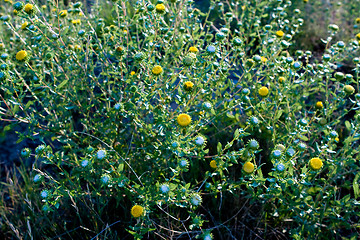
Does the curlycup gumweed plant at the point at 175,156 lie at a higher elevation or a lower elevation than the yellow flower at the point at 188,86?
lower

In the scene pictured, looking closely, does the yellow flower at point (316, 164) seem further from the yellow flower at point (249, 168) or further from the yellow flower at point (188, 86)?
the yellow flower at point (188, 86)

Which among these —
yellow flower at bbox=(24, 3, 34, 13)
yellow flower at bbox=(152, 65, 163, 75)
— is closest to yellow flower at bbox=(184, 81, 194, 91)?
yellow flower at bbox=(152, 65, 163, 75)

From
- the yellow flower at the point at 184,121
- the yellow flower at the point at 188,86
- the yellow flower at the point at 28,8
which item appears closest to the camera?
the yellow flower at the point at 184,121

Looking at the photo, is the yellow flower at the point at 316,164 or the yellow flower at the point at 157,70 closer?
the yellow flower at the point at 316,164

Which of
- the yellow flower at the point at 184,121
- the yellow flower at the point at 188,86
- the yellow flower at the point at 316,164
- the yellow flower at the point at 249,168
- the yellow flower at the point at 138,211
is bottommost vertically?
the yellow flower at the point at 138,211

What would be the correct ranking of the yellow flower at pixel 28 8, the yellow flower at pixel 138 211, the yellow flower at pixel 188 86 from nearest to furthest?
the yellow flower at pixel 138 211 → the yellow flower at pixel 188 86 → the yellow flower at pixel 28 8

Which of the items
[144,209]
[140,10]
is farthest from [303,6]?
[144,209]

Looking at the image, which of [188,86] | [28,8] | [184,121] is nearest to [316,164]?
[184,121]

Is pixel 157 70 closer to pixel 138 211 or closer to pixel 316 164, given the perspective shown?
pixel 138 211

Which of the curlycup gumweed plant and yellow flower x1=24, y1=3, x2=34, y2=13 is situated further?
yellow flower x1=24, y1=3, x2=34, y2=13

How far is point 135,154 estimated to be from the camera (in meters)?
2.89

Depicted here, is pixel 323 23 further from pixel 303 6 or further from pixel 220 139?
pixel 220 139

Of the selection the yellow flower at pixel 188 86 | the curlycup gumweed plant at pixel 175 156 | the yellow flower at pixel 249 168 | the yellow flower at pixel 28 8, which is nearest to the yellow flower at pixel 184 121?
the curlycup gumweed plant at pixel 175 156

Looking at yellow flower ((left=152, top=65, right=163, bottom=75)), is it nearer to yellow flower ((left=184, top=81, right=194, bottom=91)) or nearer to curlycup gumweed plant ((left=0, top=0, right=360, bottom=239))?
curlycup gumweed plant ((left=0, top=0, right=360, bottom=239))
